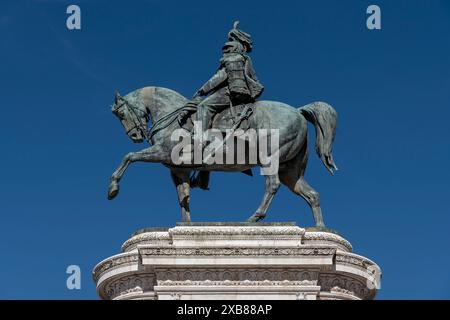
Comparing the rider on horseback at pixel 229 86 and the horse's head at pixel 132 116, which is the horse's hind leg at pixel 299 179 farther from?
the horse's head at pixel 132 116

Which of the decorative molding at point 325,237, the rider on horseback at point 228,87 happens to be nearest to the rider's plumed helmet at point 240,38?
the rider on horseback at point 228,87

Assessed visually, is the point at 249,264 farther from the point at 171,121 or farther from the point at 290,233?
the point at 171,121

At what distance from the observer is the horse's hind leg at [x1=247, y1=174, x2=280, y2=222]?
109 feet

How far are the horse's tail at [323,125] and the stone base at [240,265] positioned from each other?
9.95 ft

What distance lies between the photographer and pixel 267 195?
33469 millimetres

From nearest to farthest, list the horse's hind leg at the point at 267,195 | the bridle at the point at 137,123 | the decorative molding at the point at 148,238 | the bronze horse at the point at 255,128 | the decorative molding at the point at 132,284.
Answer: the decorative molding at the point at 132,284
the decorative molding at the point at 148,238
the horse's hind leg at the point at 267,195
the bronze horse at the point at 255,128
the bridle at the point at 137,123

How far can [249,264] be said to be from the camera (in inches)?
1240

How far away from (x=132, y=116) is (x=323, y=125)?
5.30 metres

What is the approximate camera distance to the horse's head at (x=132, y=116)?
34.8 m

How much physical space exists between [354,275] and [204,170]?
16.7 ft
